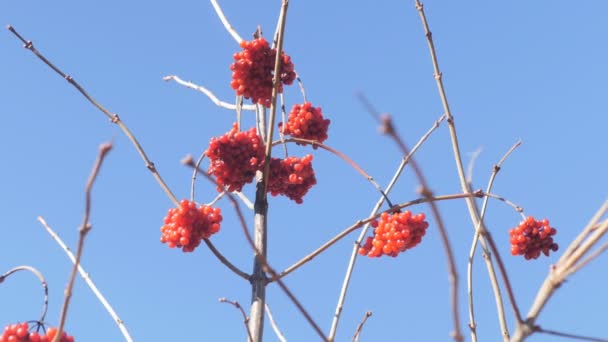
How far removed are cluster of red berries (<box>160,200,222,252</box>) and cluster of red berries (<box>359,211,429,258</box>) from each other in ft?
2.38

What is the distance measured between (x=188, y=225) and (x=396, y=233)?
2.95 feet

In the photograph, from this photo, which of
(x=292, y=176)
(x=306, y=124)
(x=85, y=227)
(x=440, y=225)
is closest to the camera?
(x=440, y=225)

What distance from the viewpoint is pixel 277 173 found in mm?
2916

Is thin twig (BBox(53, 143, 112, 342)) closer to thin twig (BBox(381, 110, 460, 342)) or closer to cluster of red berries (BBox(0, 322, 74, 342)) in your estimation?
thin twig (BBox(381, 110, 460, 342))

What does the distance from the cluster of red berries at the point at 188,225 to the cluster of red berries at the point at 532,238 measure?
1488 mm

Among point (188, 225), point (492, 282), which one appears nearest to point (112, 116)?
point (188, 225)

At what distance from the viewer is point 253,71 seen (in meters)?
2.97

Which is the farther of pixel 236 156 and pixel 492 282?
pixel 236 156

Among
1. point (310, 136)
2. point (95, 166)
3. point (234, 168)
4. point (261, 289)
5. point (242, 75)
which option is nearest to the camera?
point (95, 166)

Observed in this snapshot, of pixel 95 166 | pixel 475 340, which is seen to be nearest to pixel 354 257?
pixel 475 340

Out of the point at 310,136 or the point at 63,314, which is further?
the point at 310,136

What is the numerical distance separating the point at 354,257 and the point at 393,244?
40cm

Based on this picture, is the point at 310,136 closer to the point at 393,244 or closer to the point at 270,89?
the point at 270,89

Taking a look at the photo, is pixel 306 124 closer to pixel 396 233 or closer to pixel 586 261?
pixel 396 233
